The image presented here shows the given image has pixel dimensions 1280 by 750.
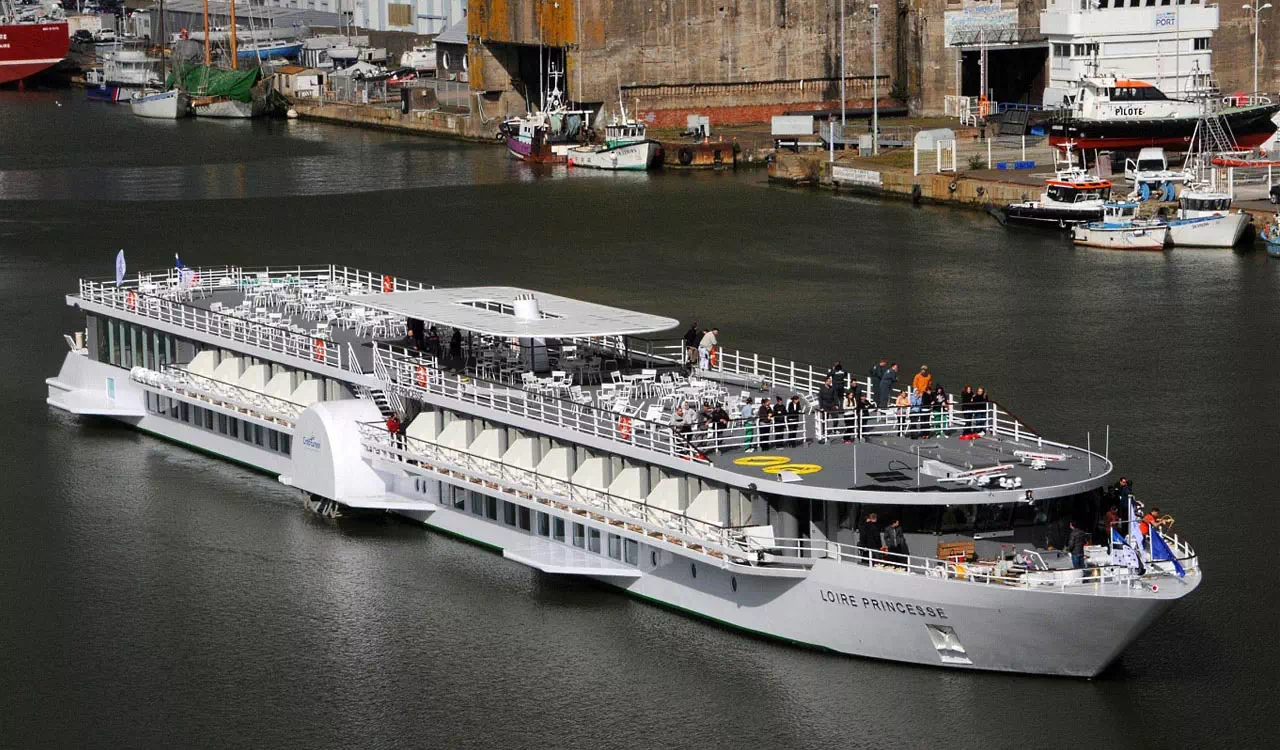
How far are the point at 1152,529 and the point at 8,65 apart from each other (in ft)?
458

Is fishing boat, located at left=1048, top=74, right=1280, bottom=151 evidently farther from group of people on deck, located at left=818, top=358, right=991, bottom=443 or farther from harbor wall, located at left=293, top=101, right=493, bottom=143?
group of people on deck, located at left=818, top=358, right=991, bottom=443

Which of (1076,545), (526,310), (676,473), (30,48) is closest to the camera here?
(1076,545)

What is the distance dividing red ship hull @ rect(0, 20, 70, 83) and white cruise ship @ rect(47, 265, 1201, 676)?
4612 inches

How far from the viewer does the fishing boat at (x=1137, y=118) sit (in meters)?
86.2

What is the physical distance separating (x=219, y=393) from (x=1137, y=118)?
54144 millimetres

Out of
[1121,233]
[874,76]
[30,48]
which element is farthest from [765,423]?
[30,48]

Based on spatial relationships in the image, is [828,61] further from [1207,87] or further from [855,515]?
[855,515]

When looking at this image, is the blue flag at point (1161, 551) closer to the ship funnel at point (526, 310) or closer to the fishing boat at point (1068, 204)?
the ship funnel at point (526, 310)

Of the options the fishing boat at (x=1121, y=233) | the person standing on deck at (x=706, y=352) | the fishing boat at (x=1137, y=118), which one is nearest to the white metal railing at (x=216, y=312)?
the person standing on deck at (x=706, y=352)

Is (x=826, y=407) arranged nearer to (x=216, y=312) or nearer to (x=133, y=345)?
(x=216, y=312)

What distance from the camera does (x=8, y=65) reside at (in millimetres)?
155375

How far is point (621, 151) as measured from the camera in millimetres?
99938

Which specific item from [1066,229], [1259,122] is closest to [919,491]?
[1066,229]

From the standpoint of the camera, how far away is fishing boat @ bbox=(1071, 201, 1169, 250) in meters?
72.0
